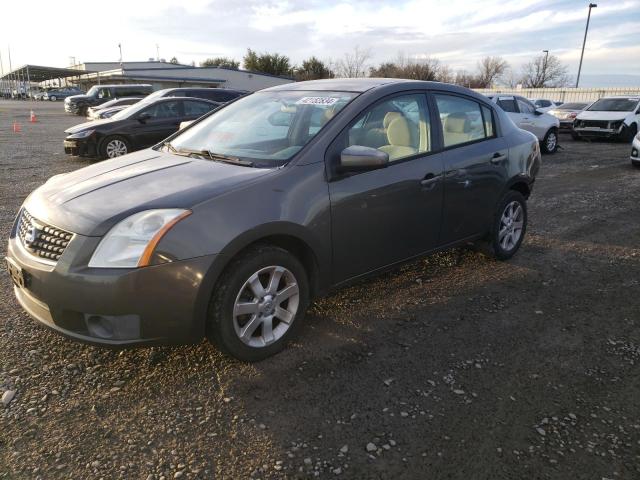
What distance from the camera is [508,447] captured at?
240 cm

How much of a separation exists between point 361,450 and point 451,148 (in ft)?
8.57

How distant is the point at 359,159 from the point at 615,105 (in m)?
17.8

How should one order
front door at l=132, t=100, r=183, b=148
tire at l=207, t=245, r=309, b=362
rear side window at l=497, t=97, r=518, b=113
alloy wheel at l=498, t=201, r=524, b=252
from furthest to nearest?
rear side window at l=497, t=97, r=518, b=113, front door at l=132, t=100, r=183, b=148, alloy wheel at l=498, t=201, r=524, b=252, tire at l=207, t=245, r=309, b=362

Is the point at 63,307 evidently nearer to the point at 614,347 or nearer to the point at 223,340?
the point at 223,340

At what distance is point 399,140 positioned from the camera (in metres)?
3.77

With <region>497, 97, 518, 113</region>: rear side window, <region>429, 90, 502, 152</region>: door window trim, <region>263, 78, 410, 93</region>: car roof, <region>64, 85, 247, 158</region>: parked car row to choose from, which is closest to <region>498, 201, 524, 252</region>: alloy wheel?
<region>429, 90, 502, 152</region>: door window trim

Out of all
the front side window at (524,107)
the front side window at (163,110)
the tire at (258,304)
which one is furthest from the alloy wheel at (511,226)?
the front side window at (524,107)

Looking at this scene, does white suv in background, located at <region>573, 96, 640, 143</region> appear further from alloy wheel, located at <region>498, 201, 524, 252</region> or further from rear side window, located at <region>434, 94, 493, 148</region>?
rear side window, located at <region>434, 94, 493, 148</region>

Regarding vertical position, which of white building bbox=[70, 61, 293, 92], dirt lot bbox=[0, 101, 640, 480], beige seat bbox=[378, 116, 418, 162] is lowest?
dirt lot bbox=[0, 101, 640, 480]

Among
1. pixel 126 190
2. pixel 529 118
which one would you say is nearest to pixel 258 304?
pixel 126 190

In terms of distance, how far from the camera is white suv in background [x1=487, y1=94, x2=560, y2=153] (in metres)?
13.1

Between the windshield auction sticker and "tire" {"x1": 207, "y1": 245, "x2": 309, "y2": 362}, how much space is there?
4.11 ft

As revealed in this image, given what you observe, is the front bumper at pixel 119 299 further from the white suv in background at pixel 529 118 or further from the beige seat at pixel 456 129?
the white suv in background at pixel 529 118

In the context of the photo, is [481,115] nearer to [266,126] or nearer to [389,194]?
[389,194]
